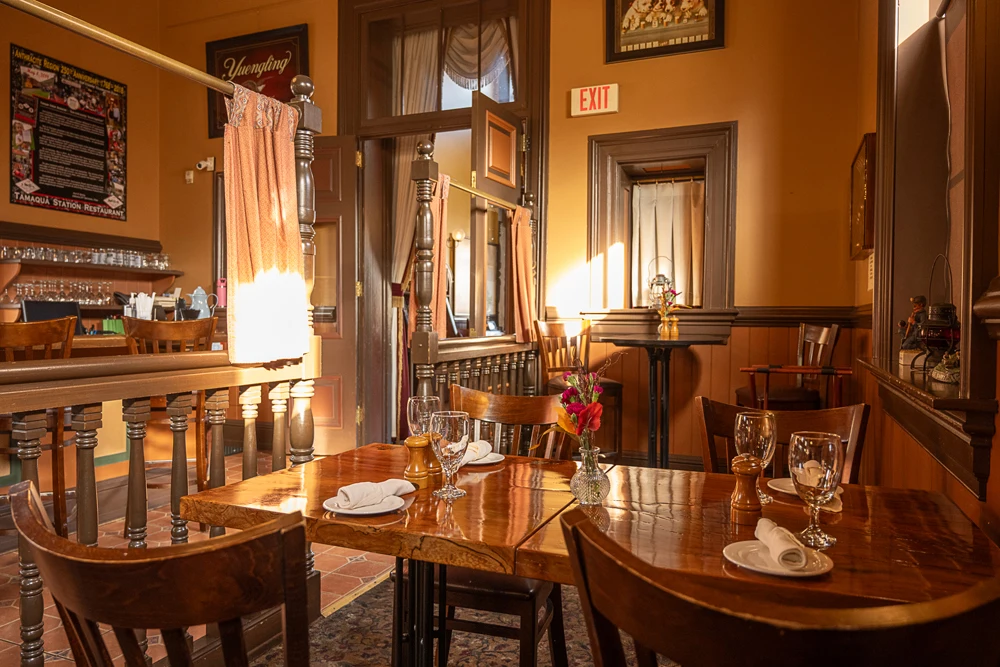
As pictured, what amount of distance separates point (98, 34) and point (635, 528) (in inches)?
70.7

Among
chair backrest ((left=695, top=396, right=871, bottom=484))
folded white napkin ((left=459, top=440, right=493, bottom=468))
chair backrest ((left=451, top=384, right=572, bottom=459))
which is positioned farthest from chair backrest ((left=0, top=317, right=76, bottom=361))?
chair backrest ((left=695, top=396, right=871, bottom=484))

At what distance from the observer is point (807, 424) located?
1.77 meters

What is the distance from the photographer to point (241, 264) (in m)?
2.26

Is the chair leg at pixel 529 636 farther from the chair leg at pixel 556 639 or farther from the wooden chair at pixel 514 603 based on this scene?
the chair leg at pixel 556 639

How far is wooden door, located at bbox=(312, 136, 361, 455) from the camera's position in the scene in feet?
17.4

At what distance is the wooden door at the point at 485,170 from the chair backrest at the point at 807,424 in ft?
9.80

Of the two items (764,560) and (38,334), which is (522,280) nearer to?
(38,334)

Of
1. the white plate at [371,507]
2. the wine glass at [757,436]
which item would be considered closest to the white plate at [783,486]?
the wine glass at [757,436]

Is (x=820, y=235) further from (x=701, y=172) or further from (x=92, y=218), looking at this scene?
(x=92, y=218)

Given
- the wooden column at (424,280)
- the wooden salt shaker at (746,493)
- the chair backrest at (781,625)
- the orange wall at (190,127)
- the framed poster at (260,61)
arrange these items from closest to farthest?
1. the chair backrest at (781,625)
2. the wooden salt shaker at (746,493)
3. the wooden column at (424,280)
4. the framed poster at (260,61)
5. the orange wall at (190,127)

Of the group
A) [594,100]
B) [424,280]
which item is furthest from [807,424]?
[594,100]

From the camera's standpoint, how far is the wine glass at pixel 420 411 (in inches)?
59.2

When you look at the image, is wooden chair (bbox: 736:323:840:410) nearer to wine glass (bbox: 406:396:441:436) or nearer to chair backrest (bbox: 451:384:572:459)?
chair backrest (bbox: 451:384:572:459)

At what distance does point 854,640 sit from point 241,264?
208 cm
